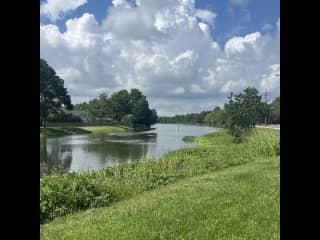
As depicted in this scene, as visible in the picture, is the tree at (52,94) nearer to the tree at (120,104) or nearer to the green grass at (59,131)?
the green grass at (59,131)

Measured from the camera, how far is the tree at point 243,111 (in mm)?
40719

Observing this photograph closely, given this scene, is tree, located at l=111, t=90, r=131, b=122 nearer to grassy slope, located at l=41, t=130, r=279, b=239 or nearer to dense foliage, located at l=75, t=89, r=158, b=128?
dense foliage, located at l=75, t=89, r=158, b=128

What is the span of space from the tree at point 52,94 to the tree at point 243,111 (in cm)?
3176

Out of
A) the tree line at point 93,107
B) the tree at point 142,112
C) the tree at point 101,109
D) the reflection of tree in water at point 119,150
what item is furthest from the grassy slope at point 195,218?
the tree at point 142,112

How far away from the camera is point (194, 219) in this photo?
5.26 meters

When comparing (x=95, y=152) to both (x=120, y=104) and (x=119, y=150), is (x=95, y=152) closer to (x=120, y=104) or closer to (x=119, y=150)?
(x=119, y=150)

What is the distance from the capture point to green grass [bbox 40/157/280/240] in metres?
4.65

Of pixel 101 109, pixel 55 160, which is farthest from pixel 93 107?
pixel 55 160

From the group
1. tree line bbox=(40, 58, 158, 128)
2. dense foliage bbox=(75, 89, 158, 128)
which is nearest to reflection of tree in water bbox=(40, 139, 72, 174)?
tree line bbox=(40, 58, 158, 128)
